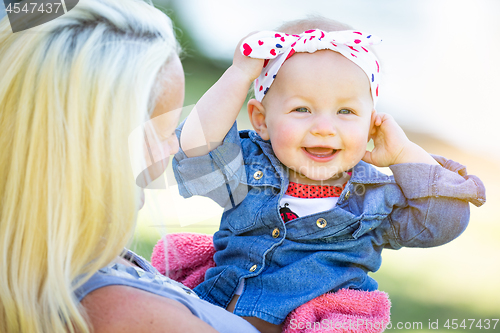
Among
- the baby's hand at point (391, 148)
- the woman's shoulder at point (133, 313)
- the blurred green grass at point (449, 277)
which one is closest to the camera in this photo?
the woman's shoulder at point (133, 313)

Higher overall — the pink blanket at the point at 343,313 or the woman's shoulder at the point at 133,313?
the woman's shoulder at the point at 133,313

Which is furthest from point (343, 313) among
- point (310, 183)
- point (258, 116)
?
point (258, 116)

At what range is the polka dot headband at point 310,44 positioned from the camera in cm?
133

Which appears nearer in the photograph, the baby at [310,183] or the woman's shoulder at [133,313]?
the woman's shoulder at [133,313]

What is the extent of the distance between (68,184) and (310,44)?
83 cm

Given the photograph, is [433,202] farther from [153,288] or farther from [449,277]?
[449,277]

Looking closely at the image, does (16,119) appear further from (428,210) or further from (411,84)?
(411,84)

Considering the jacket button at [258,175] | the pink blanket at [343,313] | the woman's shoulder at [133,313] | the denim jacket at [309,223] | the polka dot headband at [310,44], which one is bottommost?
the pink blanket at [343,313]

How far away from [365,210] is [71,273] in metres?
0.85

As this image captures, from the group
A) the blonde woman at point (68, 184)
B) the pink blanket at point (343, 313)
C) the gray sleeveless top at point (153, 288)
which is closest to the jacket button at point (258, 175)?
the pink blanket at point (343, 313)

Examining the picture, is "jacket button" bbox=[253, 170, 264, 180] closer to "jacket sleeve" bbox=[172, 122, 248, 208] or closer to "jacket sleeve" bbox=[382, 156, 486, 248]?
"jacket sleeve" bbox=[172, 122, 248, 208]

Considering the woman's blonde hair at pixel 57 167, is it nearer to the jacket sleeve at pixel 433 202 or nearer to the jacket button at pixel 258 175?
the jacket button at pixel 258 175

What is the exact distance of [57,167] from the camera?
78 centimetres

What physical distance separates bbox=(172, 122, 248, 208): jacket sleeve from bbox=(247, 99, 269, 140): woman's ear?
0.30 feet
